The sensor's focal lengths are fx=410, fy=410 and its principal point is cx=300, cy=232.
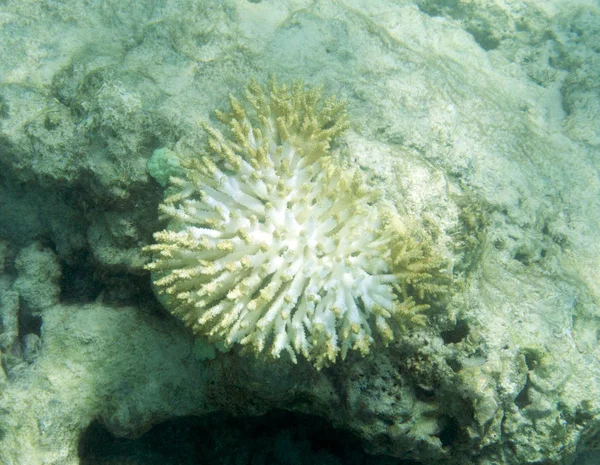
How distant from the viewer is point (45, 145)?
321 centimetres

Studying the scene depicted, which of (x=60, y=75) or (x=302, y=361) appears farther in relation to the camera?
(x=60, y=75)

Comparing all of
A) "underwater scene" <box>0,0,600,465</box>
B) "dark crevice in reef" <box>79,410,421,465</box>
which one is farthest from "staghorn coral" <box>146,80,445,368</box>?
"dark crevice in reef" <box>79,410,421,465</box>

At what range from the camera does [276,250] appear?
2.36 metres

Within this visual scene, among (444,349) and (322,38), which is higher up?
(322,38)

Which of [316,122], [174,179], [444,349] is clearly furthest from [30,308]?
[444,349]

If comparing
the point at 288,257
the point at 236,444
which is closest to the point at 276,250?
the point at 288,257

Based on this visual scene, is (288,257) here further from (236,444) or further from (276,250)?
(236,444)

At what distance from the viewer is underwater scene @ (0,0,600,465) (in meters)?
2.41

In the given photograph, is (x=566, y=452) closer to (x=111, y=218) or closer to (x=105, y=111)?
(x=111, y=218)

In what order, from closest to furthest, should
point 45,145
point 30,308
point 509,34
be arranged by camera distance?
point 45,145
point 30,308
point 509,34

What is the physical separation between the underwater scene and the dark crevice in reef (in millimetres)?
21

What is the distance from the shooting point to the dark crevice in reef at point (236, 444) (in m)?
3.56

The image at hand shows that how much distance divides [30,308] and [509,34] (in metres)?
6.88

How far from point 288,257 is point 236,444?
231cm
